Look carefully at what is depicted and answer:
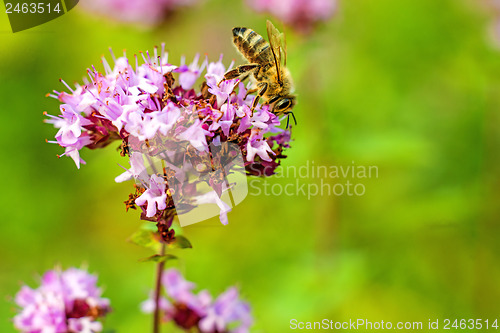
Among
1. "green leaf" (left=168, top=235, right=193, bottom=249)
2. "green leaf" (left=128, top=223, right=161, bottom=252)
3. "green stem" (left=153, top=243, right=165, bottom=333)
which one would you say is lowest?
"green stem" (left=153, top=243, right=165, bottom=333)

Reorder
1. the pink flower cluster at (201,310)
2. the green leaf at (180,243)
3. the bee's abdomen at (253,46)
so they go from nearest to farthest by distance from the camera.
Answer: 1. the green leaf at (180,243)
2. the bee's abdomen at (253,46)
3. the pink flower cluster at (201,310)

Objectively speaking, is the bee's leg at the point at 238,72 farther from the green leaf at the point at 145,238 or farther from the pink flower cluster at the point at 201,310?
the pink flower cluster at the point at 201,310

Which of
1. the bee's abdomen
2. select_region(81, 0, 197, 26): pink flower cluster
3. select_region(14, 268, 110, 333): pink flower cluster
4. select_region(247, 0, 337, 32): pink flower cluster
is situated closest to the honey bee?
the bee's abdomen

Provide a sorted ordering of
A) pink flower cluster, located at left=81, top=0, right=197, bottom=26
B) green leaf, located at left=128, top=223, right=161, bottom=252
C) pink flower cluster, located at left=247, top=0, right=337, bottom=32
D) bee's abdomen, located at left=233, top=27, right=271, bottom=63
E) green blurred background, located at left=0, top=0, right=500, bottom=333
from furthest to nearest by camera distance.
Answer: pink flower cluster, located at left=81, top=0, right=197, bottom=26 → pink flower cluster, located at left=247, top=0, right=337, bottom=32 → green blurred background, located at left=0, top=0, right=500, bottom=333 → bee's abdomen, located at left=233, top=27, right=271, bottom=63 → green leaf, located at left=128, top=223, right=161, bottom=252

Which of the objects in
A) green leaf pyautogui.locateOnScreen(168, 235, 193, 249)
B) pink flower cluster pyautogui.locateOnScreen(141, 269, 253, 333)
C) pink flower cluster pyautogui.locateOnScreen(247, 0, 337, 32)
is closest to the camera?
green leaf pyautogui.locateOnScreen(168, 235, 193, 249)

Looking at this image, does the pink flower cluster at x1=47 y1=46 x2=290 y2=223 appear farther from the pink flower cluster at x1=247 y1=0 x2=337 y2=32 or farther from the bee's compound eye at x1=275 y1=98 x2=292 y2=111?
the pink flower cluster at x1=247 y1=0 x2=337 y2=32

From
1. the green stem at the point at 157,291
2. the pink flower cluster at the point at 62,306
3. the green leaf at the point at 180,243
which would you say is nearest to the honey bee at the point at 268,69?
the green leaf at the point at 180,243

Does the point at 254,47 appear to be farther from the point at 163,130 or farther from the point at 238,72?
the point at 163,130
